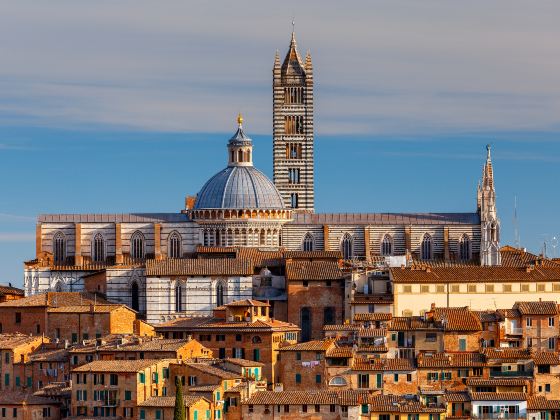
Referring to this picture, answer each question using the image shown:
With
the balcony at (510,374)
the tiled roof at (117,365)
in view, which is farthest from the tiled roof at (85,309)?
the balcony at (510,374)

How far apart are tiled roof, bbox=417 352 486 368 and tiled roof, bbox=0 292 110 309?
60.7 feet

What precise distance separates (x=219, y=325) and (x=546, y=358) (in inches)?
589

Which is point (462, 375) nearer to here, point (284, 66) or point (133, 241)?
point (133, 241)

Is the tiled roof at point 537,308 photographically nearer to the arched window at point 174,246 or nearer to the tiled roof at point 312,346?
the tiled roof at point 312,346

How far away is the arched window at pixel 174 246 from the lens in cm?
11750

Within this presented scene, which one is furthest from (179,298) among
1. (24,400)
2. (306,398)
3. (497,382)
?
(497,382)

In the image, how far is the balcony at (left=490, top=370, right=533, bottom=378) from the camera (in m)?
95.7

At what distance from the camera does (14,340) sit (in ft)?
343

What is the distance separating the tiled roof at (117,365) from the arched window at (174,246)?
2075 centimetres

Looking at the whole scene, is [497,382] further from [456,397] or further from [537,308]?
[537,308]

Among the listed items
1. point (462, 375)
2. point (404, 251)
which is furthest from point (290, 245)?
point (462, 375)

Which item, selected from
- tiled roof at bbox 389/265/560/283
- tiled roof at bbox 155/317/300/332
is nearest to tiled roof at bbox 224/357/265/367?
tiled roof at bbox 155/317/300/332

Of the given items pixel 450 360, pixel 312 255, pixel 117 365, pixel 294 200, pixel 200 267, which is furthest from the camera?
pixel 294 200

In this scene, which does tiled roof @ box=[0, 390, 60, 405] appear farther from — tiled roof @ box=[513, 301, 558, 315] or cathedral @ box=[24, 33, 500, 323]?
tiled roof @ box=[513, 301, 558, 315]
